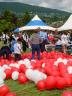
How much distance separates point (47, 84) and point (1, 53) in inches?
409

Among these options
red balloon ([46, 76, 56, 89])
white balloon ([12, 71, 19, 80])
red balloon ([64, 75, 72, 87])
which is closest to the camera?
red balloon ([46, 76, 56, 89])

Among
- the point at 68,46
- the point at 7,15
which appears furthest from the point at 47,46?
the point at 7,15

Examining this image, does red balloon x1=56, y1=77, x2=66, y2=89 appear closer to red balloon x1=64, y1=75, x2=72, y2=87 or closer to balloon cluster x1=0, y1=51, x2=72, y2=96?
balloon cluster x1=0, y1=51, x2=72, y2=96

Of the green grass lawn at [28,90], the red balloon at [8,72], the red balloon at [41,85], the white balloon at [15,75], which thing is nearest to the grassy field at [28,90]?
the green grass lawn at [28,90]

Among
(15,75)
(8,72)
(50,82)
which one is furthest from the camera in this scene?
(8,72)

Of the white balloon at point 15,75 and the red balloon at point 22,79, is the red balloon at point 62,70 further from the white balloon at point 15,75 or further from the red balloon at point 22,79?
the white balloon at point 15,75

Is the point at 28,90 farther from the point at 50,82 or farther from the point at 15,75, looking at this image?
the point at 15,75

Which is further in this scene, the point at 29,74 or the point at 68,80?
the point at 29,74

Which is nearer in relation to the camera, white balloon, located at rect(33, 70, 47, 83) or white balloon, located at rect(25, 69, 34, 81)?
white balloon, located at rect(33, 70, 47, 83)

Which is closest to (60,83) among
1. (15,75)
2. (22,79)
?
(22,79)

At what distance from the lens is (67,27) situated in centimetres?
2395

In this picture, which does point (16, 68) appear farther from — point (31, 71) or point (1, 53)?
point (1, 53)

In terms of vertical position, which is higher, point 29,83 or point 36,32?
point 36,32

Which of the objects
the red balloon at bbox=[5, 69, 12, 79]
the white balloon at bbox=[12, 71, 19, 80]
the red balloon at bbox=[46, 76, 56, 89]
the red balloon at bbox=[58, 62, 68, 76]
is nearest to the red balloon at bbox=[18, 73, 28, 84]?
the white balloon at bbox=[12, 71, 19, 80]
